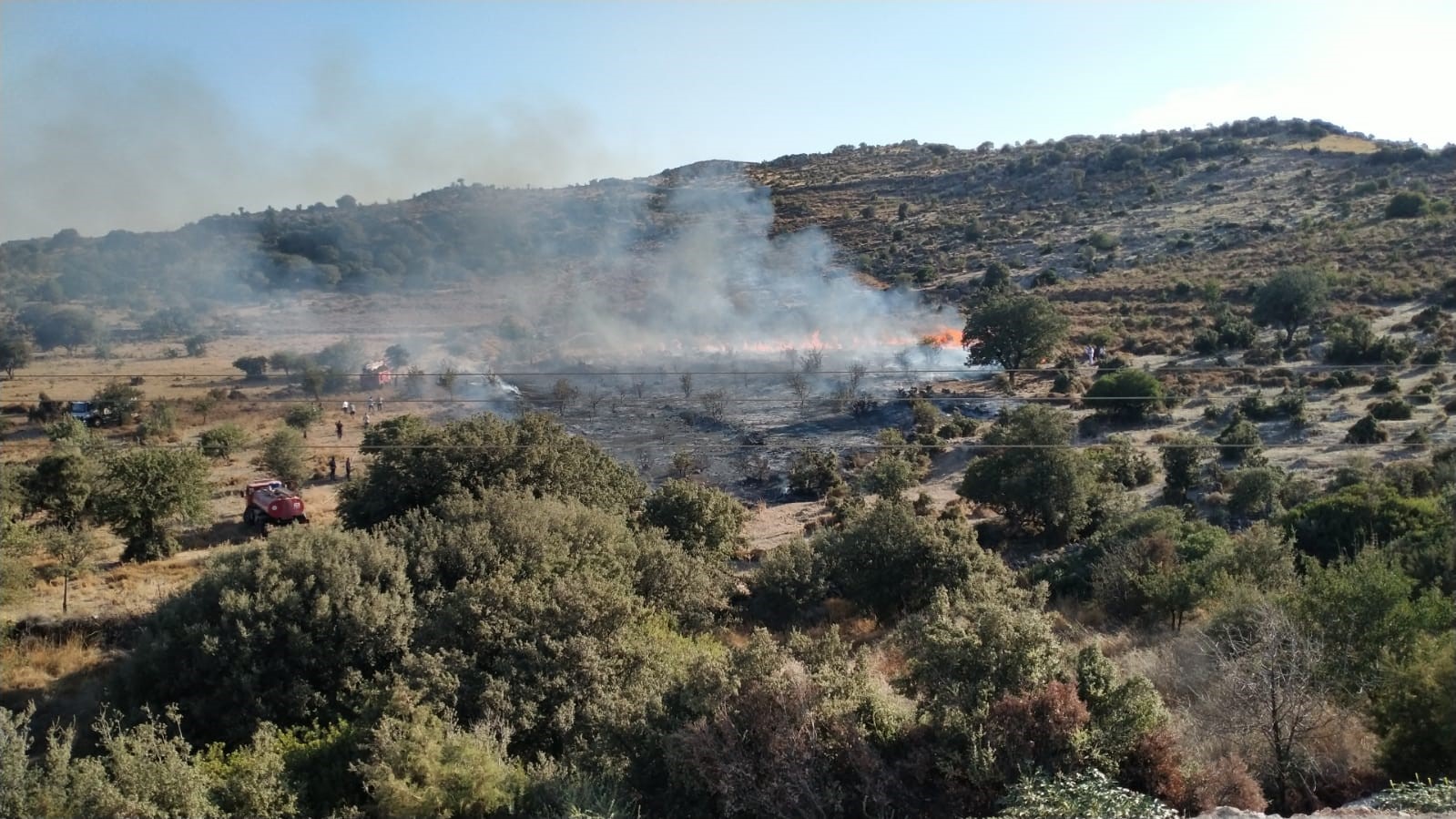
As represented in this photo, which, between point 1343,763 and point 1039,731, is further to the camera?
point 1343,763

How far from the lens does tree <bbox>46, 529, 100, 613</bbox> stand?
51.4 feet

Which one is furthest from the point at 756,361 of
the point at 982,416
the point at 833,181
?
the point at 833,181

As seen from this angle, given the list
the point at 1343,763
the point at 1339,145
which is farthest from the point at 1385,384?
the point at 1339,145

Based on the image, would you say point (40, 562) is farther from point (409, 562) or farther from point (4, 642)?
point (409, 562)

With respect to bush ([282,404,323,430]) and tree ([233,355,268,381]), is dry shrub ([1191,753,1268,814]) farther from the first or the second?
tree ([233,355,268,381])

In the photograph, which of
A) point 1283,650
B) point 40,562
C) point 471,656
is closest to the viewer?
point 1283,650

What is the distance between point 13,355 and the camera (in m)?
43.1

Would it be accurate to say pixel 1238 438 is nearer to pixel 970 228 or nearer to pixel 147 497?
pixel 147 497

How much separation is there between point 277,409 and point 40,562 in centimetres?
1926

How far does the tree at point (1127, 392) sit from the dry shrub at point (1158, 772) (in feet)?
71.9

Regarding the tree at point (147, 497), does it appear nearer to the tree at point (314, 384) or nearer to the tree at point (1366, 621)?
the tree at point (314, 384)

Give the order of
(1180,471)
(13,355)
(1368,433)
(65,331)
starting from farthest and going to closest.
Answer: (65,331), (13,355), (1368,433), (1180,471)

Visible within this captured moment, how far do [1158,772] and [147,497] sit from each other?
18229 millimetres

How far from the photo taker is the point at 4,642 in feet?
42.3
